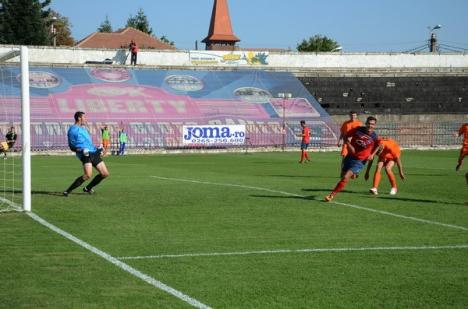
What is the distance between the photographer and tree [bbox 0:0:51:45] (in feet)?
227

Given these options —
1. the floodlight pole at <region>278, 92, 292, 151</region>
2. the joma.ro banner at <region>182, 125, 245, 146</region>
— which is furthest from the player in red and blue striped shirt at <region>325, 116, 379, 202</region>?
the floodlight pole at <region>278, 92, 292, 151</region>

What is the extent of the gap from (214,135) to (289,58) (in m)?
17.9

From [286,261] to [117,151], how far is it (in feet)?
110

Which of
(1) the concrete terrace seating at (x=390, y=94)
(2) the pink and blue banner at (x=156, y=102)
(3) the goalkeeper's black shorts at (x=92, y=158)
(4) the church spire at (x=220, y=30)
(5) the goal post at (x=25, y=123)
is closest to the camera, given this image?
(5) the goal post at (x=25, y=123)

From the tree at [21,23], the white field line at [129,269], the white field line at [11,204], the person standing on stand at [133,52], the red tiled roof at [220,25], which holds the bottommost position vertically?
the white field line at [11,204]

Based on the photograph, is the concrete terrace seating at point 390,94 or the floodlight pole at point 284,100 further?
the concrete terrace seating at point 390,94

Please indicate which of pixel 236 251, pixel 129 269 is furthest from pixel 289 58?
pixel 129 269

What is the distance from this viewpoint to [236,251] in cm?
880

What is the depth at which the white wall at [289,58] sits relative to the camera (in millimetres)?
53812

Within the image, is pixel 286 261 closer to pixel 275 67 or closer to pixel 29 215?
pixel 29 215

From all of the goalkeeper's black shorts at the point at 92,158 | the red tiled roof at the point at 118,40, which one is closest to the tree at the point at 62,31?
the red tiled roof at the point at 118,40

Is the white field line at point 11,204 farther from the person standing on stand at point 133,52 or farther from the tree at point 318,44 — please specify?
the tree at point 318,44

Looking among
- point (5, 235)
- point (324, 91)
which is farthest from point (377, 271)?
point (324, 91)

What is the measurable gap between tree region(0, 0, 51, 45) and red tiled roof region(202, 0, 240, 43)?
2994cm
